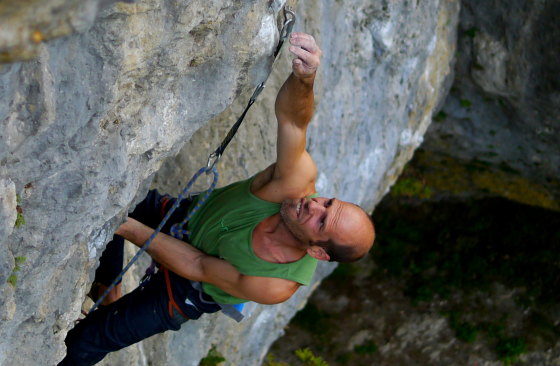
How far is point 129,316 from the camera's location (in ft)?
10.6

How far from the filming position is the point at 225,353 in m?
5.52

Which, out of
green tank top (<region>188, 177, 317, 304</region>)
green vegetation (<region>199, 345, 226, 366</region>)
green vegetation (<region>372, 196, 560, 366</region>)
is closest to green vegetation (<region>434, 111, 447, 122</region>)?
green vegetation (<region>372, 196, 560, 366</region>)

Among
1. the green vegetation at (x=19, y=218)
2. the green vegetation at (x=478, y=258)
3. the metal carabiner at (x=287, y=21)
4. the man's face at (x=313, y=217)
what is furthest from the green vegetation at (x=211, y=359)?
the green vegetation at (x=478, y=258)

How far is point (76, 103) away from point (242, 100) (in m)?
2.27

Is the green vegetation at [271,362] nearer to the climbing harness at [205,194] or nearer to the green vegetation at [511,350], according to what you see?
the green vegetation at [511,350]

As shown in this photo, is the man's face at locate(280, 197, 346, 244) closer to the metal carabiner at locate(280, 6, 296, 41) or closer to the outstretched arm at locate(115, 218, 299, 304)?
the outstretched arm at locate(115, 218, 299, 304)

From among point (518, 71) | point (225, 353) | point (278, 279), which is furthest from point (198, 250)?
point (518, 71)

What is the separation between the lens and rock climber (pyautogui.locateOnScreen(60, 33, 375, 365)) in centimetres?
296

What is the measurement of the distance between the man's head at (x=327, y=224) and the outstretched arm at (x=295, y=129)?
0.38 feet

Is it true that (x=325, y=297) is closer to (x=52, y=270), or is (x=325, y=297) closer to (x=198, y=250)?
(x=198, y=250)

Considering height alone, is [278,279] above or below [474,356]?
above

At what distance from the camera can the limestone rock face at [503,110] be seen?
6164mm

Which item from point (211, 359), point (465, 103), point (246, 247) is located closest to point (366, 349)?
point (465, 103)

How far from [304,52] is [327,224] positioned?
0.79 meters
